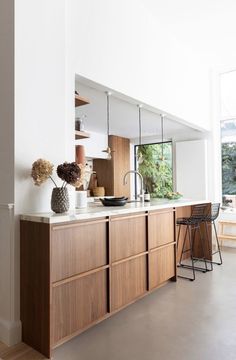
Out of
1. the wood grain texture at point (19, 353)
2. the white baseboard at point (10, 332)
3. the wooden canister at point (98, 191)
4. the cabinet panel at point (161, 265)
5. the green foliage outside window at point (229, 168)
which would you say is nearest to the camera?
the wood grain texture at point (19, 353)

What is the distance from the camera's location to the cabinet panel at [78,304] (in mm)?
2074

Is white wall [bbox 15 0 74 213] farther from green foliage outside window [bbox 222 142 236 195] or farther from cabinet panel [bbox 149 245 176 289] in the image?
green foliage outside window [bbox 222 142 236 195]

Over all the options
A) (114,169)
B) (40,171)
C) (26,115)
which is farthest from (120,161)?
(40,171)

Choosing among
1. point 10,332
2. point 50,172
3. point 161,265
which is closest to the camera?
point 10,332

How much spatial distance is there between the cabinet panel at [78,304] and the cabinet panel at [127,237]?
263 mm

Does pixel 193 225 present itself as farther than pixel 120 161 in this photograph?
No

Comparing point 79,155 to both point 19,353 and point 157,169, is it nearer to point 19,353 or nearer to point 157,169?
point 19,353

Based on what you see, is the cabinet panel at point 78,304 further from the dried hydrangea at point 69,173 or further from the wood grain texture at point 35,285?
the dried hydrangea at point 69,173

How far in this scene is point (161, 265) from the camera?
3.27m

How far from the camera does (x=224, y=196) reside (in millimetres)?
5926

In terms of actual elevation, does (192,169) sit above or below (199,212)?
above

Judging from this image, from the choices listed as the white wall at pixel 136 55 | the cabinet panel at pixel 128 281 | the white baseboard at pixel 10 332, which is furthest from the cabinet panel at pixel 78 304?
the white wall at pixel 136 55

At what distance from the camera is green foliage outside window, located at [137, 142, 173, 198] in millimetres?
6773

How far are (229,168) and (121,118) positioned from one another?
254 centimetres
